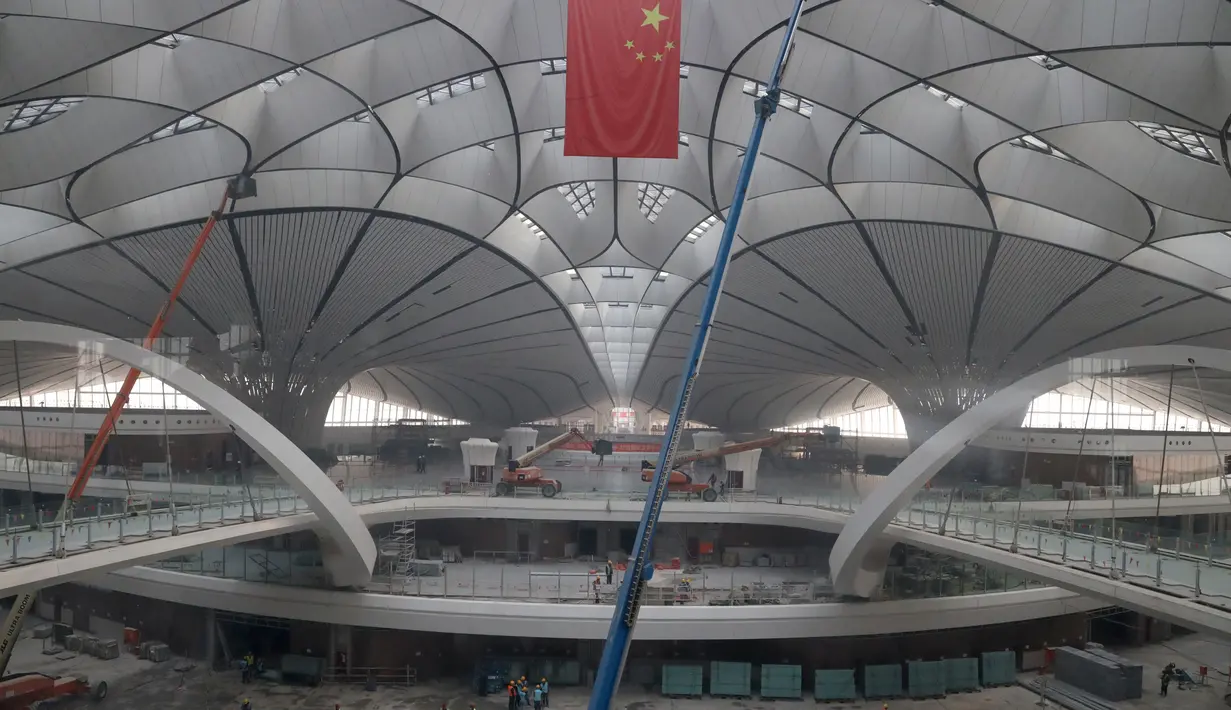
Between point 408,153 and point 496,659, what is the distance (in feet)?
50.8

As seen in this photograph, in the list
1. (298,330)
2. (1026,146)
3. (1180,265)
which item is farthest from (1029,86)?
(298,330)

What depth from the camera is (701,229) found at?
3972 cm

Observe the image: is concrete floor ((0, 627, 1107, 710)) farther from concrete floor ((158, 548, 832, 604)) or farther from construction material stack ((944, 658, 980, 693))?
concrete floor ((158, 548, 832, 604))

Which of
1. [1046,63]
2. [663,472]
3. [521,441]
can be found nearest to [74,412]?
[521,441]

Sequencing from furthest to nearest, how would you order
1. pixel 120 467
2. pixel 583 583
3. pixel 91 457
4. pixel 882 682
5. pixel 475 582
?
pixel 120 467 < pixel 475 582 < pixel 583 583 < pixel 882 682 < pixel 91 457

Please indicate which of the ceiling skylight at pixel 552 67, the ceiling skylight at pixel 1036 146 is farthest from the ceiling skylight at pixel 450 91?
the ceiling skylight at pixel 1036 146

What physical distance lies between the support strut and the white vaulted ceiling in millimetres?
1478

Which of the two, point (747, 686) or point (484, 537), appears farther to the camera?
point (484, 537)

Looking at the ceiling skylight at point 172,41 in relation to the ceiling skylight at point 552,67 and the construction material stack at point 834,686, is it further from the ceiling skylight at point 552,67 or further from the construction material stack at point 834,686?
the construction material stack at point 834,686

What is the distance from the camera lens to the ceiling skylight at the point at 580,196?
38.2 m

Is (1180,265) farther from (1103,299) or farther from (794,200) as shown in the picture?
(794,200)

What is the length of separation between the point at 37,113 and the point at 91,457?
8.96 metres

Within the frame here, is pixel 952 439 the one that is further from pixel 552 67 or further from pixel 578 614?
pixel 552 67

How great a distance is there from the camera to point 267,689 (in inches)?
1059
